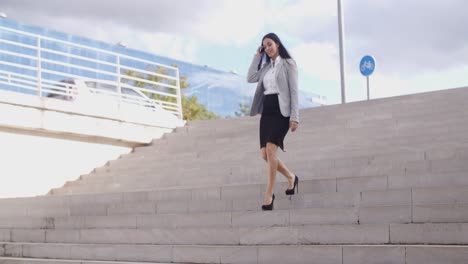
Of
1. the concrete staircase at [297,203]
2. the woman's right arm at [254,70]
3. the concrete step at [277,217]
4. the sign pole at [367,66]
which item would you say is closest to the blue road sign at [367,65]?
the sign pole at [367,66]

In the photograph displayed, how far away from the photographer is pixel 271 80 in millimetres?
8406

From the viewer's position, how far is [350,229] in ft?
24.2

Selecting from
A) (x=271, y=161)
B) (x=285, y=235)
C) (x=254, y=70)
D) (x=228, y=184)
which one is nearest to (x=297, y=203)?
(x=271, y=161)

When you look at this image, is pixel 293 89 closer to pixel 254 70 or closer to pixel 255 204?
pixel 254 70

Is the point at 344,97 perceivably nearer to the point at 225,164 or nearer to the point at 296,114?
the point at 225,164

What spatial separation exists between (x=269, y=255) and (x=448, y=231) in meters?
1.67

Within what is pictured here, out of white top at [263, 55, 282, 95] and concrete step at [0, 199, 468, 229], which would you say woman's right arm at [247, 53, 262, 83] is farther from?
concrete step at [0, 199, 468, 229]

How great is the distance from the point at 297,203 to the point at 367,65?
1458 cm

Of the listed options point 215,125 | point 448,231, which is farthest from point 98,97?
point 448,231

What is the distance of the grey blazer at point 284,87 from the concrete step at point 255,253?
60.5 inches

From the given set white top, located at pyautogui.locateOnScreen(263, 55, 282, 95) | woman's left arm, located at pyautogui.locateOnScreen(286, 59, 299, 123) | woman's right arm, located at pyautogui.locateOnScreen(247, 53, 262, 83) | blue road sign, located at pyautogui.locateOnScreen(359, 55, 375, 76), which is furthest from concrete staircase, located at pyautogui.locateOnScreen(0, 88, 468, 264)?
blue road sign, located at pyautogui.locateOnScreen(359, 55, 375, 76)

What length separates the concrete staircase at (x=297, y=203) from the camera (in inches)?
285

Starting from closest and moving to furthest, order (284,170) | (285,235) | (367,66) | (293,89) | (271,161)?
1. (285,235)
2. (271,161)
3. (293,89)
4. (284,170)
5. (367,66)

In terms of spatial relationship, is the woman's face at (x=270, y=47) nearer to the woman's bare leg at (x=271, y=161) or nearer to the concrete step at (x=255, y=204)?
the woman's bare leg at (x=271, y=161)
